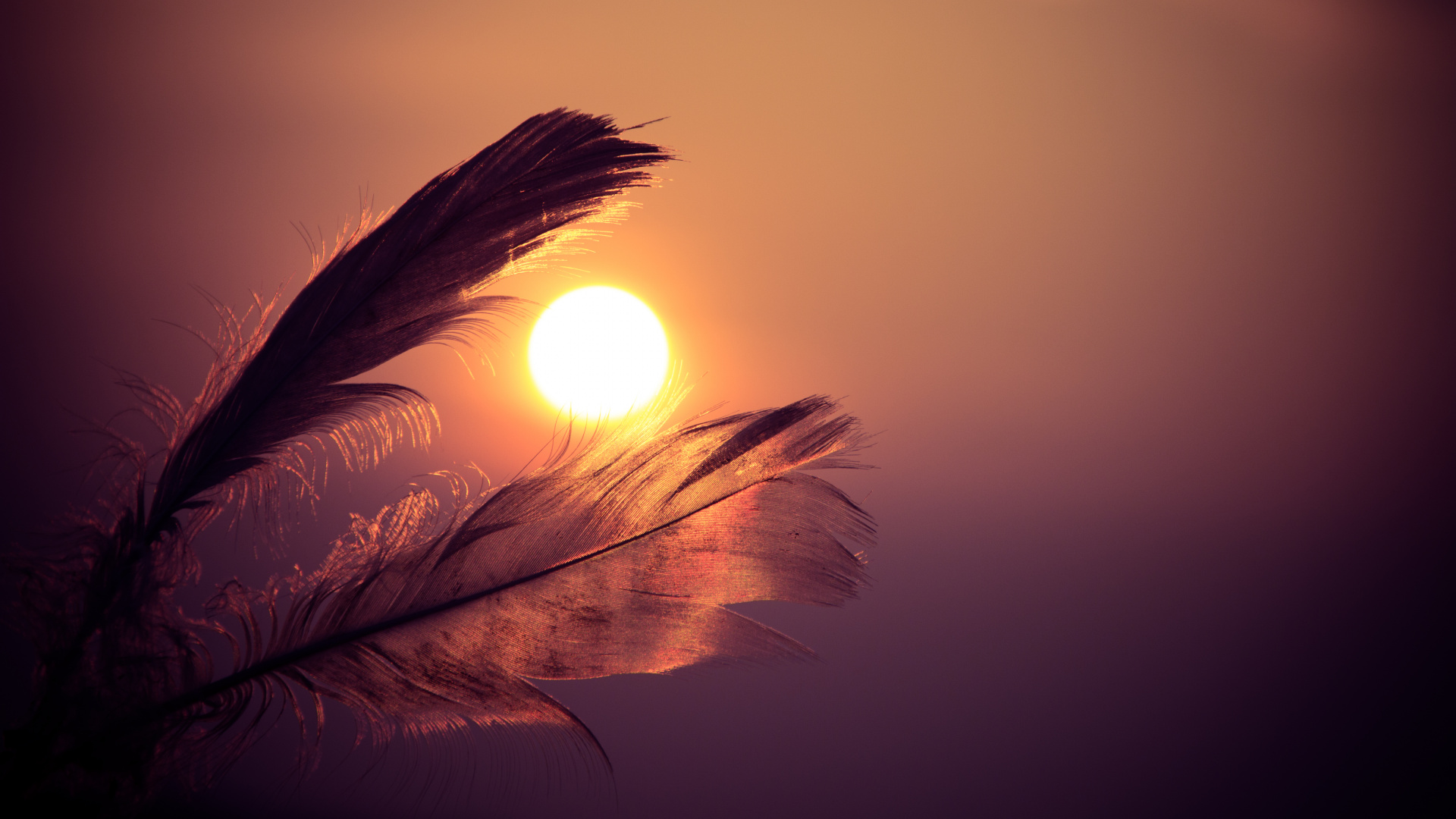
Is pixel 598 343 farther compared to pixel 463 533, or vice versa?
pixel 598 343

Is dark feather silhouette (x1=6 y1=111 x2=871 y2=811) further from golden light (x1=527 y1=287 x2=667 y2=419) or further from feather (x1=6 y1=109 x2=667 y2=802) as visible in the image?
golden light (x1=527 y1=287 x2=667 y2=419)

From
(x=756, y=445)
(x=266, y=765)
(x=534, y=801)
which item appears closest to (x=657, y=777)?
(x=534, y=801)

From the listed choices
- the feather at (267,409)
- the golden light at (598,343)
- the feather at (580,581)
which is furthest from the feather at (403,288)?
the golden light at (598,343)

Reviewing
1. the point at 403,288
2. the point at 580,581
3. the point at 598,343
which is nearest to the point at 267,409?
the point at 403,288

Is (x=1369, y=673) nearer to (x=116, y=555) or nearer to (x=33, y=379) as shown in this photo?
(x=116, y=555)

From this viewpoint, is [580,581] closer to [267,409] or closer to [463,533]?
[463,533]

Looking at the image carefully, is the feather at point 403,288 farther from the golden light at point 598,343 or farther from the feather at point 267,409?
the golden light at point 598,343
